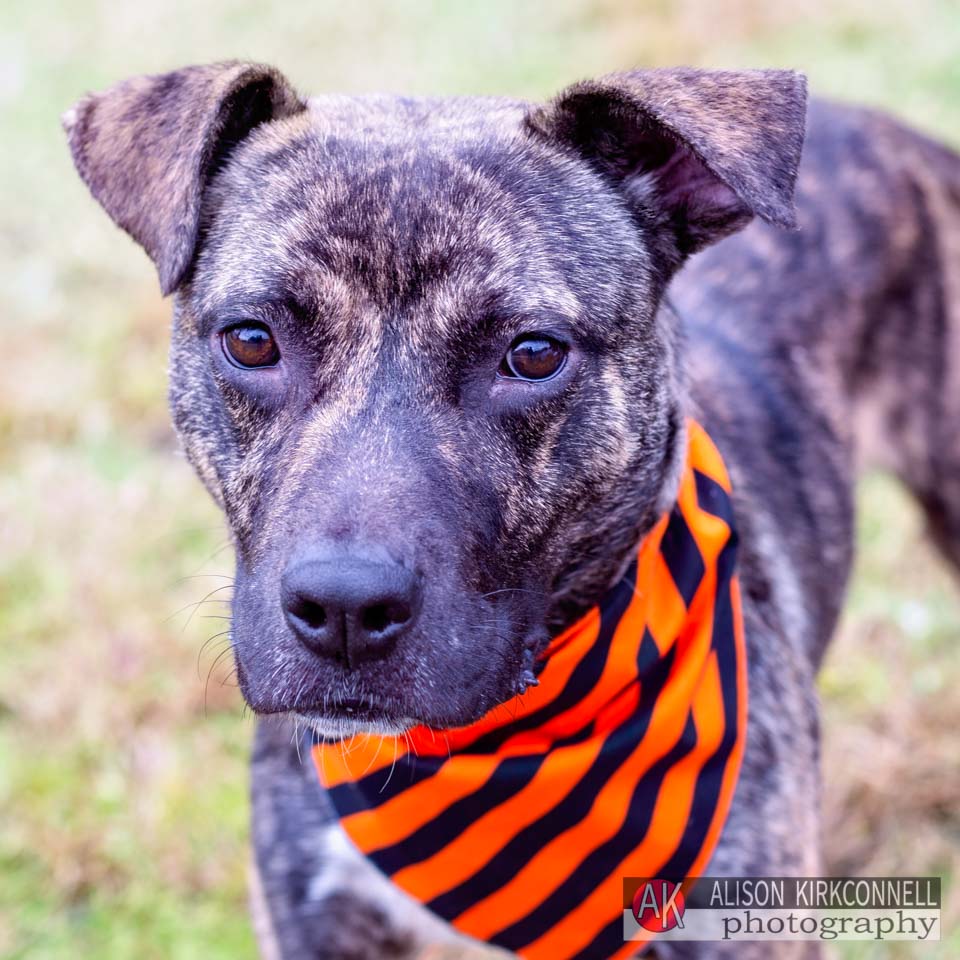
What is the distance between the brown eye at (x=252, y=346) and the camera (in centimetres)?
248

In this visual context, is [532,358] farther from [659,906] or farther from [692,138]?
[659,906]

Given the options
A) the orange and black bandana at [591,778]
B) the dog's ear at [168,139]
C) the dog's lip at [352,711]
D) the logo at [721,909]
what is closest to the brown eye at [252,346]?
the dog's ear at [168,139]

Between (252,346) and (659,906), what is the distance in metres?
1.48

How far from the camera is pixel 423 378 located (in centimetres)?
237

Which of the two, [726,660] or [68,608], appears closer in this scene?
[726,660]

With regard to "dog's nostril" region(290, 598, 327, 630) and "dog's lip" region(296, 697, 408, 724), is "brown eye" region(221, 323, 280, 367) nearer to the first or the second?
"dog's nostril" region(290, 598, 327, 630)

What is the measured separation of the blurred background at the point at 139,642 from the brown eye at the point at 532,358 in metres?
0.72

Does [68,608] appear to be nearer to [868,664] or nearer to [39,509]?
A: [39,509]

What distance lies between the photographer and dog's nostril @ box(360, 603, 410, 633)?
2105 millimetres

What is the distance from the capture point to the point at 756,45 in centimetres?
915

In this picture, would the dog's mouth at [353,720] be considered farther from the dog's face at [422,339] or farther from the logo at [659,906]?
the logo at [659,906]

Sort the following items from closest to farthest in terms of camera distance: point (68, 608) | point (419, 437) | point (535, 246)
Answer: point (419, 437) < point (535, 246) < point (68, 608)

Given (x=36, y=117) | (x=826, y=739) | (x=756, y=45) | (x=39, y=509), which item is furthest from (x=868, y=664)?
(x=36, y=117)

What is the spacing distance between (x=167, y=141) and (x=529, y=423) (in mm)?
933
